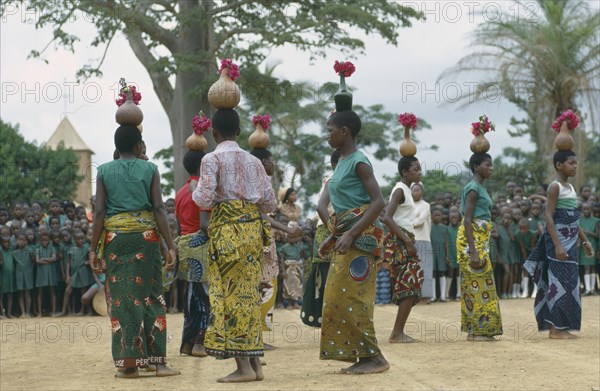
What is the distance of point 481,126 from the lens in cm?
1033

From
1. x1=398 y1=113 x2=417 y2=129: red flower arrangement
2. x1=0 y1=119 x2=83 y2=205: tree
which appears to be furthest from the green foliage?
x1=398 y1=113 x2=417 y2=129: red flower arrangement

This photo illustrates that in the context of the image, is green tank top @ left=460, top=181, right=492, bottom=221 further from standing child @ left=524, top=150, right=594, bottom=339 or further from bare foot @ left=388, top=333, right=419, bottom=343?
bare foot @ left=388, top=333, right=419, bottom=343

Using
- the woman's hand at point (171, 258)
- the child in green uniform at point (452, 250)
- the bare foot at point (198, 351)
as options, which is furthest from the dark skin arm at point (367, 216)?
the child in green uniform at point (452, 250)

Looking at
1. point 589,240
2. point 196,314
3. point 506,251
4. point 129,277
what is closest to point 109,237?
point 129,277

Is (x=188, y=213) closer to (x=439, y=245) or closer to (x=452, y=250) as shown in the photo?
(x=439, y=245)

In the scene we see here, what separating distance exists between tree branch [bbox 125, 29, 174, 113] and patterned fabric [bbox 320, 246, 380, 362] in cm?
1465

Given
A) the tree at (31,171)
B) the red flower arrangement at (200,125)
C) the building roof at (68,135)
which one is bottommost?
the red flower arrangement at (200,125)

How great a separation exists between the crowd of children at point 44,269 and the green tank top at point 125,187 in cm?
872

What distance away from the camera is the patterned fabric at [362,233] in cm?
725

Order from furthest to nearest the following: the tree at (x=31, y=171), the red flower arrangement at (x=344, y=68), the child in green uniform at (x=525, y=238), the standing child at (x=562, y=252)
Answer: the tree at (x=31, y=171) → the child in green uniform at (x=525, y=238) → the standing child at (x=562, y=252) → the red flower arrangement at (x=344, y=68)

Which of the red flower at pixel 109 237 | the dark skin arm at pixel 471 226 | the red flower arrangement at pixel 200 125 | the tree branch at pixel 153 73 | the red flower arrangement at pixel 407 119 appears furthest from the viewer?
the tree branch at pixel 153 73

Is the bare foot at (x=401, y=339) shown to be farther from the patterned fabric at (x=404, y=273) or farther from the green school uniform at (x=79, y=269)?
the green school uniform at (x=79, y=269)

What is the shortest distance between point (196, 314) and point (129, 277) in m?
1.68

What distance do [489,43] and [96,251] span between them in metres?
22.1
